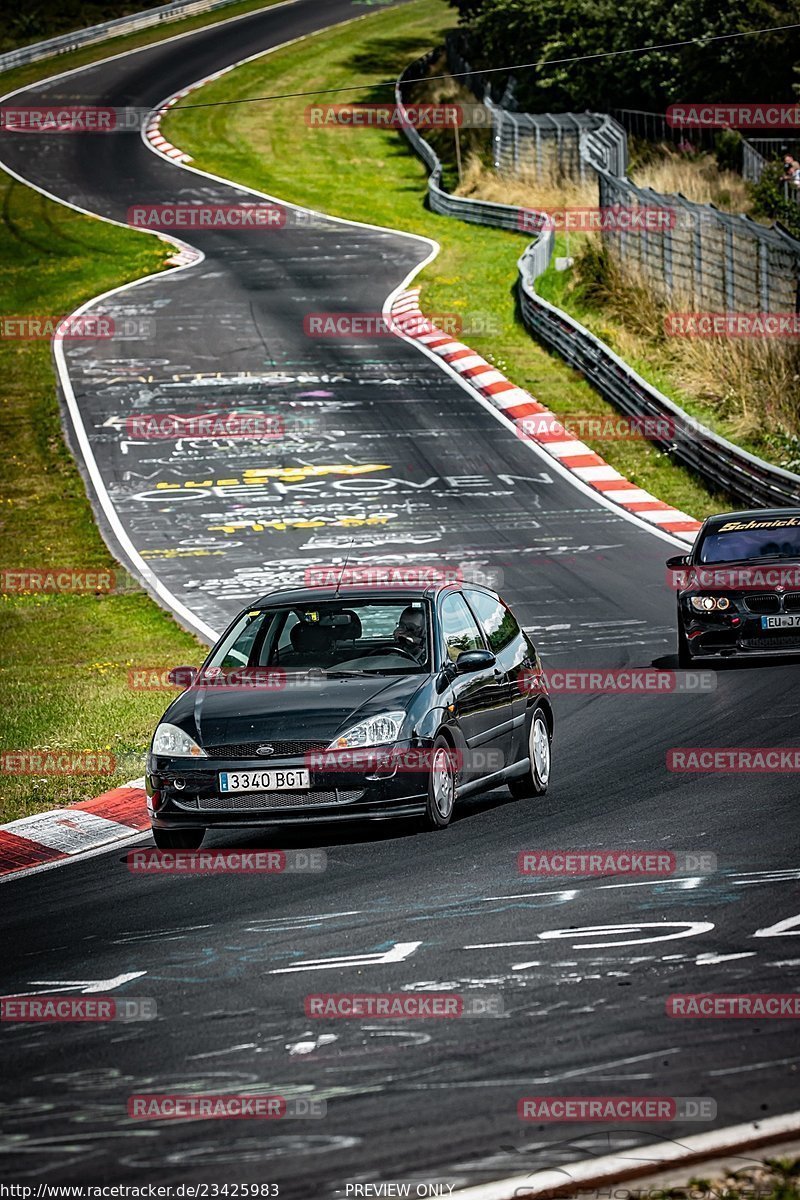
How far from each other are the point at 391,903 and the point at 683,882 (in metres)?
1.40

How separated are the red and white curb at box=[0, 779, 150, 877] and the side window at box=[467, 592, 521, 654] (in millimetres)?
2629

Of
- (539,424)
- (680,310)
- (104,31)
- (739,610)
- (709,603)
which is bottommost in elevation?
(539,424)

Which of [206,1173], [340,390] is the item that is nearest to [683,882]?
[206,1173]

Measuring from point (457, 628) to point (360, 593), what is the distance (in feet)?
2.21

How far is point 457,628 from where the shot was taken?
37.3 ft

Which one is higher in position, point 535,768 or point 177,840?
point 177,840

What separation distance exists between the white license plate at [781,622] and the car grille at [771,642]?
94 millimetres

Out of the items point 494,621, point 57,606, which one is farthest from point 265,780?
point 57,606

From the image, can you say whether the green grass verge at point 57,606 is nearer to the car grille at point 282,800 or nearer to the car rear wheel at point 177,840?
the car rear wheel at point 177,840

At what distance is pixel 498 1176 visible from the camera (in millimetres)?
4953

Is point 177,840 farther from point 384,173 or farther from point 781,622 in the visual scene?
point 384,173

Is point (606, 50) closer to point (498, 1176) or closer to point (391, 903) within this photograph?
point (391, 903)

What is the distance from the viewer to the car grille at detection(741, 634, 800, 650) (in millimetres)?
16281

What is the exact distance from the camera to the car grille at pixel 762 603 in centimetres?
1635
